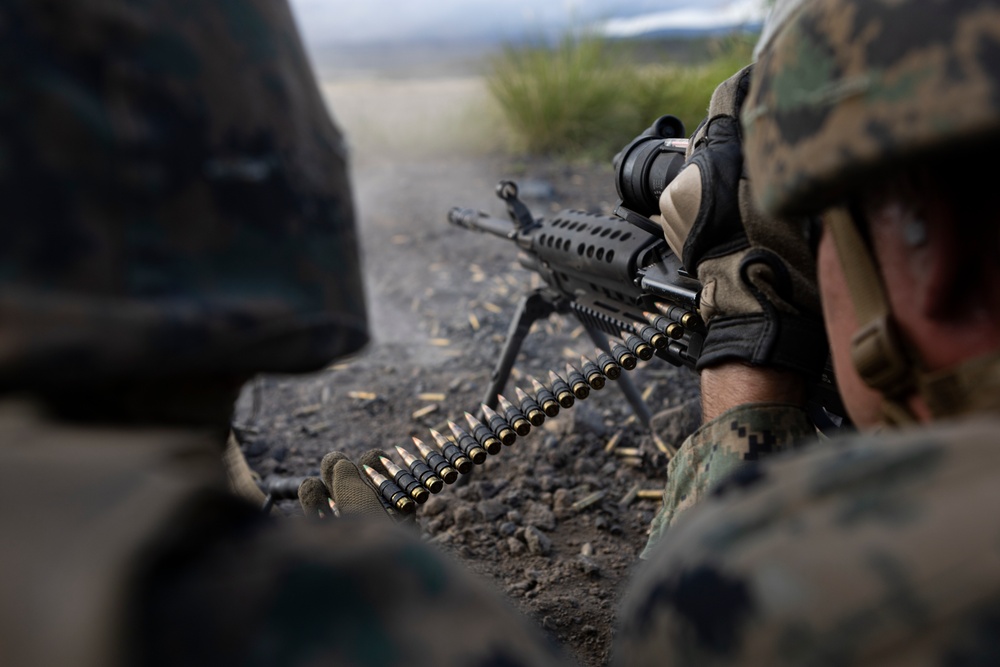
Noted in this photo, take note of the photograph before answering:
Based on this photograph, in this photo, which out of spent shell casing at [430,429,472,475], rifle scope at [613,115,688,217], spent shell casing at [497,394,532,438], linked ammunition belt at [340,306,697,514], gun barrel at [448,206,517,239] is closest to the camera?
rifle scope at [613,115,688,217]

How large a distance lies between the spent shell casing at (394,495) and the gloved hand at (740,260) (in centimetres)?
99

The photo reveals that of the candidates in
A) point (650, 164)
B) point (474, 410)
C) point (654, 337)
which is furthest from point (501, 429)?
point (474, 410)

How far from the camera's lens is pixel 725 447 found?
2.01 m

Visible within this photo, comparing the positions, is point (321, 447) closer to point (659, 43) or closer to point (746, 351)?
point (746, 351)

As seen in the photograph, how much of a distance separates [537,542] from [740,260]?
1.56 m

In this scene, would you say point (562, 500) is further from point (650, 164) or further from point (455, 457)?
point (650, 164)

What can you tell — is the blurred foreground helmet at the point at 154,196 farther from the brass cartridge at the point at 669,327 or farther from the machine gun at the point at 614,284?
the brass cartridge at the point at 669,327

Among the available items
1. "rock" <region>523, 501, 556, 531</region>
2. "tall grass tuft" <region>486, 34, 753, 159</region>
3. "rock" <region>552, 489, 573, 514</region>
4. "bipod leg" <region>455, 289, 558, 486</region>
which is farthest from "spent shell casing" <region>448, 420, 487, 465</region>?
"tall grass tuft" <region>486, 34, 753, 159</region>

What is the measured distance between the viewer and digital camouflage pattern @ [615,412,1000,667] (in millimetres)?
786

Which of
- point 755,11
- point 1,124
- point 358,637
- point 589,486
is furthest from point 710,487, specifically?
point 755,11

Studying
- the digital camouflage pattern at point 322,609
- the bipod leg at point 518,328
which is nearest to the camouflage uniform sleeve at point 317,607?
the digital camouflage pattern at point 322,609

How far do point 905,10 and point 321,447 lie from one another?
3.66 meters

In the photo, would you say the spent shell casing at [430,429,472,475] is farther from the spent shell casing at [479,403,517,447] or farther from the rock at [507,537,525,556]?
the rock at [507,537,525,556]

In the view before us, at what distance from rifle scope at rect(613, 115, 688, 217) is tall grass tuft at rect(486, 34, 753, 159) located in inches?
250
